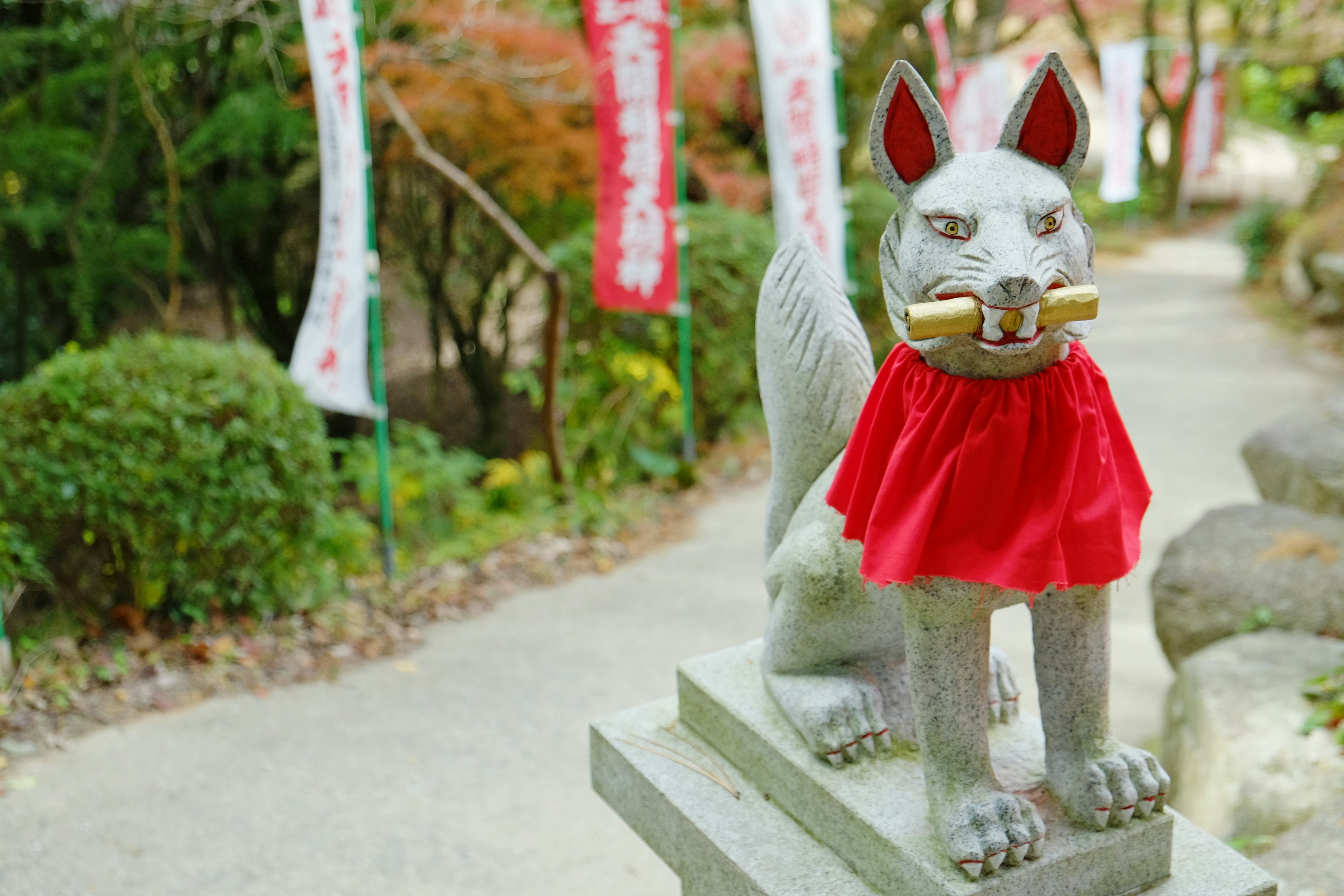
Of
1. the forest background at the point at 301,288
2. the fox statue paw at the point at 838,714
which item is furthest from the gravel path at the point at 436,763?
the fox statue paw at the point at 838,714

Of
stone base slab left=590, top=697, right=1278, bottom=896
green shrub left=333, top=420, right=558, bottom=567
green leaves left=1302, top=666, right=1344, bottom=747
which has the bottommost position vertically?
green shrub left=333, top=420, right=558, bottom=567

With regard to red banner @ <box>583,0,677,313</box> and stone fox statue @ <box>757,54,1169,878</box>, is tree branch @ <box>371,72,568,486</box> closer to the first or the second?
red banner @ <box>583,0,677,313</box>

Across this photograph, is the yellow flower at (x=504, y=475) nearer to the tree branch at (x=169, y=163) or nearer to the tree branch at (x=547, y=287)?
the tree branch at (x=547, y=287)

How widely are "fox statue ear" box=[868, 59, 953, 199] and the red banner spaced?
16.2 ft

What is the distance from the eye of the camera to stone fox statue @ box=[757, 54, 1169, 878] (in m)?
1.77

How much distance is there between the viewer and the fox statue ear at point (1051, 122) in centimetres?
178

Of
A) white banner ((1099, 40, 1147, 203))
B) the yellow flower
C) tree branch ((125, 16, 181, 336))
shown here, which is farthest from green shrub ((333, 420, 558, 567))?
white banner ((1099, 40, 1147, 203))

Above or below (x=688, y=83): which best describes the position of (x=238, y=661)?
below

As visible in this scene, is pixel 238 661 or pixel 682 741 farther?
pixel 238 661

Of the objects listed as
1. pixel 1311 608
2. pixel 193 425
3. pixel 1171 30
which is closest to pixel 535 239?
pixel 193 425

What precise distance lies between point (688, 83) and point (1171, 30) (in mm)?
16123

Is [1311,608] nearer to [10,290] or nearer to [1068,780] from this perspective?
[1068,780]

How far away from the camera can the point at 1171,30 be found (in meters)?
21.5

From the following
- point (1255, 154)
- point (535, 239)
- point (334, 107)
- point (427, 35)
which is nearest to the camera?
point (334, 107)
